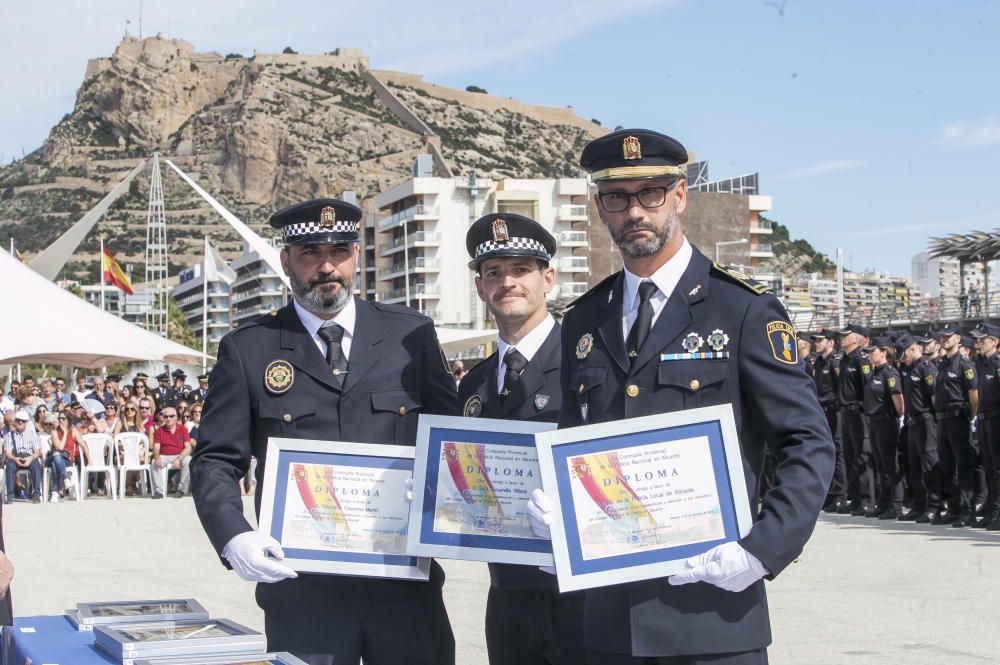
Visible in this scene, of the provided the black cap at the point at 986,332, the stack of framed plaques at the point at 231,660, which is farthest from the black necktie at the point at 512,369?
the black cap at the point at 986,332

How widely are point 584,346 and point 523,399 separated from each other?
3.34ft

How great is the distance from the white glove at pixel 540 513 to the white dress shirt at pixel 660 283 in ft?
1.69

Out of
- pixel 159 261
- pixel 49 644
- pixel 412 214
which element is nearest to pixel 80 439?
pixel 49 644

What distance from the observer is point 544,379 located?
4.54m

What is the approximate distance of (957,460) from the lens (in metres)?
14.6

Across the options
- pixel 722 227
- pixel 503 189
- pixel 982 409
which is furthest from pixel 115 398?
pixel 722 227

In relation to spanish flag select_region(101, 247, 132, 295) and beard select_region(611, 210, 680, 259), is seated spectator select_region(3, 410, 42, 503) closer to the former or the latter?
spanish flag select_region(101, 247, 132, 295)

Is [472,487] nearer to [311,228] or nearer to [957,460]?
[311,228]

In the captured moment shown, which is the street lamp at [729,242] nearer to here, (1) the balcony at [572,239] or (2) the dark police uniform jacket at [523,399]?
(1) the balcony at [572,239]

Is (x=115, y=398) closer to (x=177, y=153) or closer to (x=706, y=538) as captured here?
(x=706, y=538)

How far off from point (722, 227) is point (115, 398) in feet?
304

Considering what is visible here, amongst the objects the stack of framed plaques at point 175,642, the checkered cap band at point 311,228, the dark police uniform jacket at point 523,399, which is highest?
the checkered cap band at point 311,228

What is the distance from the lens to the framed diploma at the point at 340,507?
3.88 m

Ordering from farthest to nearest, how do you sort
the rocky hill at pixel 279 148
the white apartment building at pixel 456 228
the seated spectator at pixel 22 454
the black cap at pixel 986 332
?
1. the rocky hill at pixel 279 148
2. the white apartment building at pixel 456 228
3. the seated spectator at pixel 22 454
4. the black cap at pixel 986 332
